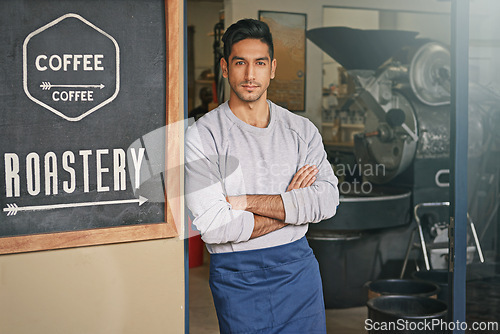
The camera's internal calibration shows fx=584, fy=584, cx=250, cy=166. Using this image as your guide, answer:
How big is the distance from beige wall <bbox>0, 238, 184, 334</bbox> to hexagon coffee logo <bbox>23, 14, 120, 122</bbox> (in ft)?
1.61

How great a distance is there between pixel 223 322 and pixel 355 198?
2.35m

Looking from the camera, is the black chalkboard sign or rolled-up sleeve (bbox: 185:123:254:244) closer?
the black chalkboard sign

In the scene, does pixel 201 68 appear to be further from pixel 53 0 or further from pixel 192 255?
pixel 53 0

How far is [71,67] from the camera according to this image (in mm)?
1940

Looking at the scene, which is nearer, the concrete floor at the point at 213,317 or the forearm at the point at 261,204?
the forearm at the point at 261,204

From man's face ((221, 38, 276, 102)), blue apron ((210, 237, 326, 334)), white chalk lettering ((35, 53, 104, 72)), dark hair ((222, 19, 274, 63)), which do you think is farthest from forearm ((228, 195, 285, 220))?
white chalk lettering ((35, 53, 104, 72))

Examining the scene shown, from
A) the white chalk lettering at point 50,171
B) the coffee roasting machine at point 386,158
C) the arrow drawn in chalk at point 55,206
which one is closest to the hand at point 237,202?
the arrow drawn in chalk at point 55,206

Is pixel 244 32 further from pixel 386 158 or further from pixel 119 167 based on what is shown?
pixel 386 158

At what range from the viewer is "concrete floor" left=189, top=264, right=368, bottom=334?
3.97 meters

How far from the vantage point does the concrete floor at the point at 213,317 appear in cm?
397

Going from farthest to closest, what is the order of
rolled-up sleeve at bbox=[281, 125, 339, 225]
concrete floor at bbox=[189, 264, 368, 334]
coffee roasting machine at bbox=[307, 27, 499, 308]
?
coffee roasting machine at bbox=[307, 27, 499, 308] → concrete floor at bbox=[189, 264, 368, 334] → rolled-up sleeve at bbox=[281, 125, 339, 225]

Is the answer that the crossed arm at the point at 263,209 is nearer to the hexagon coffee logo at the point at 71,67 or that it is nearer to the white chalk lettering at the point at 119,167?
the white chalk lettering at the point at 119,167

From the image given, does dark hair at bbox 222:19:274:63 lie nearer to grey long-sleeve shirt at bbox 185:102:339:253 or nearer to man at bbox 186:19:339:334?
man at bbox 186:19:339:334

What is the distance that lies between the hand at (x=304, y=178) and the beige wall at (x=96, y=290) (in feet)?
1.61
